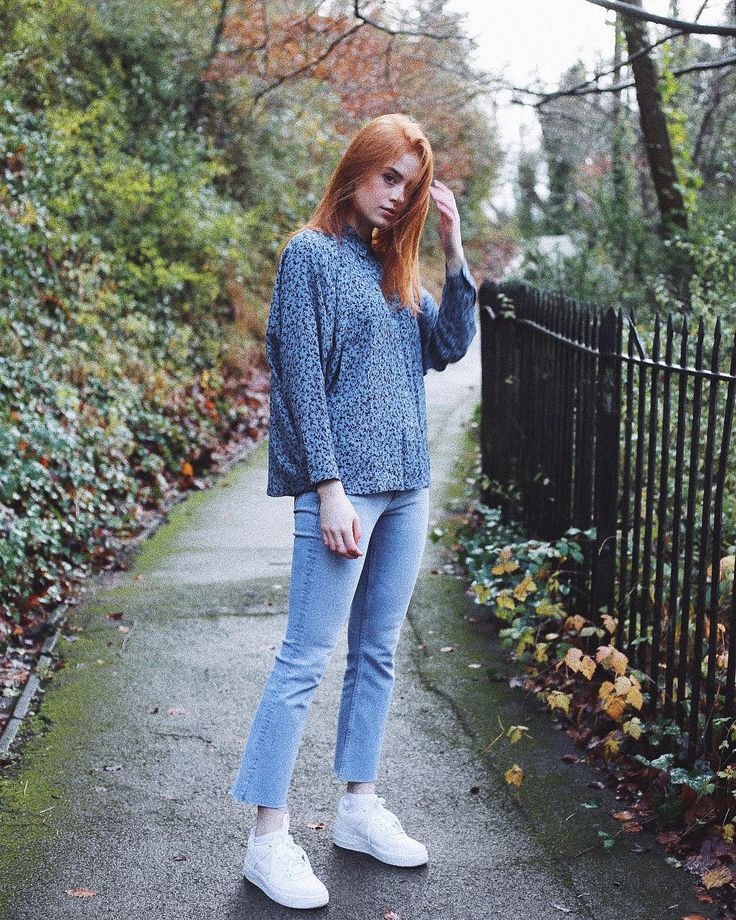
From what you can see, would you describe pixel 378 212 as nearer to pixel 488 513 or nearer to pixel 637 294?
pixel 488 513

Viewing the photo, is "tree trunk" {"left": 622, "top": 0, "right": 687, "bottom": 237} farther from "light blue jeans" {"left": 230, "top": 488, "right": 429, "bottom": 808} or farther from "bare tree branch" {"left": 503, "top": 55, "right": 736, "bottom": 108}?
"light blue jeans" {"left": 230, "top": 488, "right": 429, "bottom": 808}

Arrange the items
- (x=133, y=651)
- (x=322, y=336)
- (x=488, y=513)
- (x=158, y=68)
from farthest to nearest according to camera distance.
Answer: (x=158, y=68), (x=488, y=513), (x=133, y=651), (x=322, y=336)

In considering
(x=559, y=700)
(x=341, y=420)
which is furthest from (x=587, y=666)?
(x=341, y=420)

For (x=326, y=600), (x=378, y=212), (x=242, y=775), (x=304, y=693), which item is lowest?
(x=242, y=775)

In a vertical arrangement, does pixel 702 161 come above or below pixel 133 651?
above

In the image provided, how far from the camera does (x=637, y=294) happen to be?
35.2 feet

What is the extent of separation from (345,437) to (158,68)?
11299 millimetres

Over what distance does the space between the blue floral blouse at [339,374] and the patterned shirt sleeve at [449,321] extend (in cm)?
6

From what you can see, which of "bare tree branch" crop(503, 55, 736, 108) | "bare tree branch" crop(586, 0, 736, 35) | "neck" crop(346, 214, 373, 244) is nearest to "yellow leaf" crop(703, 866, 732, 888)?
"neck" crop(346, 214, 373, 244)

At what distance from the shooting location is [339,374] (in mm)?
2891

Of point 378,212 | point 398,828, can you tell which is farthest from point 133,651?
point 378,212

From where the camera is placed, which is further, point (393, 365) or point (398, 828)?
point (398, 828)

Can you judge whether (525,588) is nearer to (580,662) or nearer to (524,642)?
(524,642)

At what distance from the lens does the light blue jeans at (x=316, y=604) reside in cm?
289
